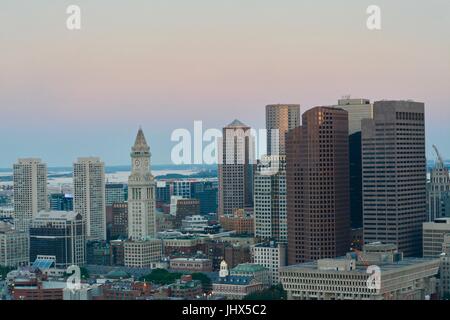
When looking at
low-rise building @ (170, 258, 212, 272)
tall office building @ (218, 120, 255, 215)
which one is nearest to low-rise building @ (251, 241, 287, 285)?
low-rise building @ (170, 258, 212, 272)

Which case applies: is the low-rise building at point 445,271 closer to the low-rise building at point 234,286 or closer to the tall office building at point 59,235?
the low-rise building at point 234,286

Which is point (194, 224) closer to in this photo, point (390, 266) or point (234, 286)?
point (234, 286)

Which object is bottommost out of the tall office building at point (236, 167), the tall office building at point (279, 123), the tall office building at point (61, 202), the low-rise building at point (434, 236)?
the low-rise building at point (434, 236)

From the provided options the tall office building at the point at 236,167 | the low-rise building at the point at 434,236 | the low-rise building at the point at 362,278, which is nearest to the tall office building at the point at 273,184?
the tall office building at the point at 236,167

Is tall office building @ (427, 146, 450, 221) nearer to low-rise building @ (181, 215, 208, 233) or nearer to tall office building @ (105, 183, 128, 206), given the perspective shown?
low-rise building @ (181, 215, 208, 233)

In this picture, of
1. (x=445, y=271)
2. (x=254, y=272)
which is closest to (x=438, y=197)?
(x=254, y=272)

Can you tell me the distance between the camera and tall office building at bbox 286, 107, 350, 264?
1067 centimetres

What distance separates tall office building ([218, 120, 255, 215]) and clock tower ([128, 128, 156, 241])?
76cm

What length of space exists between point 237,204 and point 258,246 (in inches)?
45.5

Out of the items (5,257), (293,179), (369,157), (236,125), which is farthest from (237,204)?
(236,125)

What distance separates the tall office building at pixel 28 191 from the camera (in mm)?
9833
